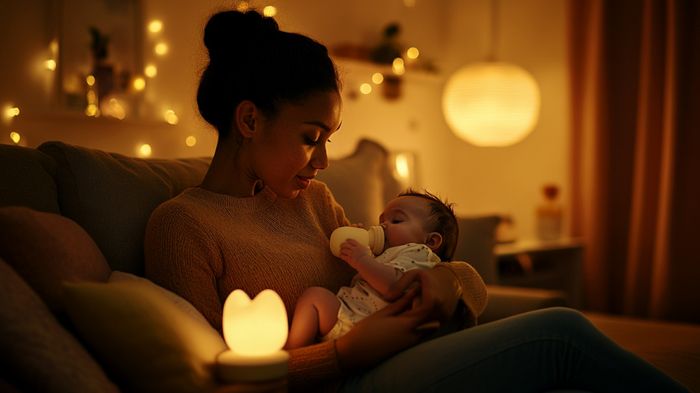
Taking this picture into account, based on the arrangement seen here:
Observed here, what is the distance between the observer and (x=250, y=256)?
1428 mm

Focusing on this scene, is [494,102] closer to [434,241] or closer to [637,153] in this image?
[637,153]

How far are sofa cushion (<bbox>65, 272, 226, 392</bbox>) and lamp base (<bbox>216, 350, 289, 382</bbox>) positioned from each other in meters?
0.06

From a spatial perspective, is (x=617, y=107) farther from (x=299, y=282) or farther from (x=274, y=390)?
(x=274, y=390)

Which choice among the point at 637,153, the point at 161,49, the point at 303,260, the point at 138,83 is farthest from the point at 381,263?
the point at 637,153

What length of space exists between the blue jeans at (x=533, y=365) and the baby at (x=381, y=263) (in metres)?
0.19

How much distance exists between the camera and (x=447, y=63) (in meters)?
4.56

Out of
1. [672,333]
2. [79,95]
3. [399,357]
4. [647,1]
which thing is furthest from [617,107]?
[399,357]

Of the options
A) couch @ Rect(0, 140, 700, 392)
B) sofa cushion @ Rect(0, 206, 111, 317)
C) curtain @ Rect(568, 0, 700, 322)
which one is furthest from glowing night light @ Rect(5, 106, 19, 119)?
curtain @ Rect(568, 0, 700, 322)

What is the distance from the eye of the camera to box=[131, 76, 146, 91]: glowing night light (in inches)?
110

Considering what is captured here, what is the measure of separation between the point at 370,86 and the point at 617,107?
1.37m

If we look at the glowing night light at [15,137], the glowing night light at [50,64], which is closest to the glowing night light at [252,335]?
the glowing night light at [15,137]

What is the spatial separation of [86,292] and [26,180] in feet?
1.40

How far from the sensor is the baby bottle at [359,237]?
5.00ft

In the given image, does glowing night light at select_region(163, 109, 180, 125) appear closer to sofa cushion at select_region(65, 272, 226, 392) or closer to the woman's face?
the woman's face
